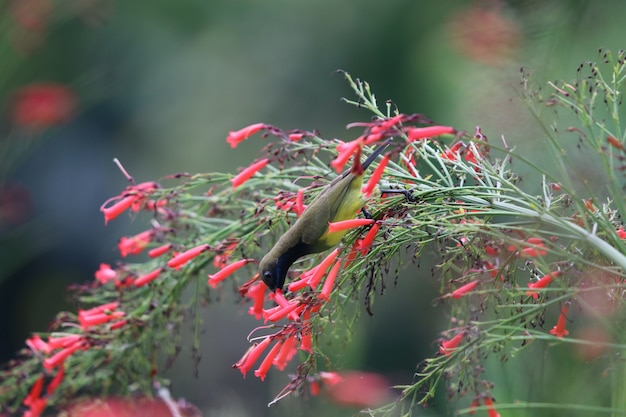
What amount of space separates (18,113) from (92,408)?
101 inches

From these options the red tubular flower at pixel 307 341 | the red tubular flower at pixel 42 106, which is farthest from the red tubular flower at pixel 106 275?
the red tubular flower at pixel 42 106

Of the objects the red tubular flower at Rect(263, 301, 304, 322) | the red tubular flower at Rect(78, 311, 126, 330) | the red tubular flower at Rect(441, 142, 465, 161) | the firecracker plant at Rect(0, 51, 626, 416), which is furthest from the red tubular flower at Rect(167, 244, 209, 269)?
the red tubular flower at Rect(441, 142, 465, 161)

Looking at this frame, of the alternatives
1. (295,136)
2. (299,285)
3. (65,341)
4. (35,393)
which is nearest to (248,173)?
(295,136)

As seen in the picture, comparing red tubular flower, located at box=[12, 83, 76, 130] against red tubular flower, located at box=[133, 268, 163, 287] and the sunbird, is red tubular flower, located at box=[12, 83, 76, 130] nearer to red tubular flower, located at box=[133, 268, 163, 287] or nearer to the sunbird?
red tubular flower, located at box=[133, 268, 163, 287]

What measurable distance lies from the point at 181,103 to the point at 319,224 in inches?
151

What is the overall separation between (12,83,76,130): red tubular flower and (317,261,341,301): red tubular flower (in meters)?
3.13

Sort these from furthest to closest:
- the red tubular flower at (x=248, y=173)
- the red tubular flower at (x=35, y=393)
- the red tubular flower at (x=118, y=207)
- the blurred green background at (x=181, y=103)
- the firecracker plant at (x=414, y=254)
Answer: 1. the blurred green background at (x=181, y=103)
2. the red tubular flower at (x=35, y=393)
3. the red tubular flower at (x=118, y=207)
4. the red tubular flower at (x=248, y=173)
5. the firecracker plant at (x=414, y=254)

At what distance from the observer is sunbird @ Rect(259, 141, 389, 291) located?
1.50 meters

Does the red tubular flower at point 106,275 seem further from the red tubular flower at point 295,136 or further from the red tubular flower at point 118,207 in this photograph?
the red tubular flower at point 295,136

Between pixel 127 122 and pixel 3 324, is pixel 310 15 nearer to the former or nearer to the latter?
pixel 127 122

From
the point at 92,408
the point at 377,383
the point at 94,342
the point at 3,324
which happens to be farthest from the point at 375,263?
the point at 3,324

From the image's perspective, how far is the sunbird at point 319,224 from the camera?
150 cm

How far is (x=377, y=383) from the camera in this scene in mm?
2494

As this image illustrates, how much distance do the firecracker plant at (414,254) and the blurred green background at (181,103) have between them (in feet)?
6.76
